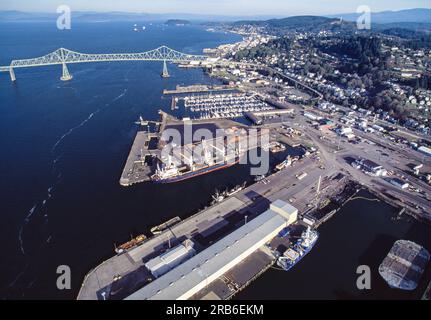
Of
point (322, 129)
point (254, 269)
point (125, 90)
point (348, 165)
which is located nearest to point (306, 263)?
point (254, 269)

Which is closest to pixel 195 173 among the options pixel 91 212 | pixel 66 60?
pixel 91 212

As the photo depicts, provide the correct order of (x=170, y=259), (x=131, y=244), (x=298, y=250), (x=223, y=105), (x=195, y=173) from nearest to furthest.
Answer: (x=170, y=259), (x=298, y=250), (x=131, y=244), (x=195, y=173), (x=223, y=105)

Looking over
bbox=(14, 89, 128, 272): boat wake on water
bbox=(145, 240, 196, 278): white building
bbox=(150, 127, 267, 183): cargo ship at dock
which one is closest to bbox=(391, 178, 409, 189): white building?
bbox=(150, 127, 267, 183): cargo ship at dock

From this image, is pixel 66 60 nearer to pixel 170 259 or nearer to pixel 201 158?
pixel 201 158

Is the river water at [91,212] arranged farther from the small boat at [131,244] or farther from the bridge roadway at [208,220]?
the bridge roadway at [208,220]

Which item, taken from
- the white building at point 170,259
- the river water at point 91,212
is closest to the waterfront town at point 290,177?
the white building at point 170,259
